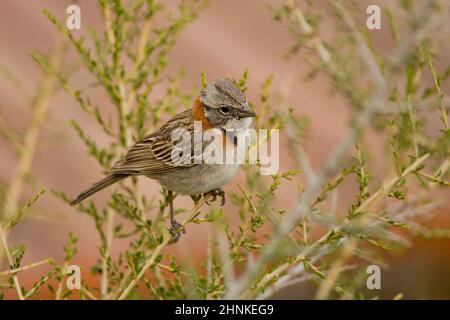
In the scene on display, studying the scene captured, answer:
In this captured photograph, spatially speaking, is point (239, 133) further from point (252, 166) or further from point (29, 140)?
point (29, 140)

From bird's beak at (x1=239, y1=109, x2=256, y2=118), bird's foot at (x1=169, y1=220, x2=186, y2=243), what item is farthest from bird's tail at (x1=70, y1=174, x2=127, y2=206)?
bird's beak at (x1=239, y1=109, x2=256, y2=118)

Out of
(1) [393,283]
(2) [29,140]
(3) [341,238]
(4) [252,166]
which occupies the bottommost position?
(1) [393,283]

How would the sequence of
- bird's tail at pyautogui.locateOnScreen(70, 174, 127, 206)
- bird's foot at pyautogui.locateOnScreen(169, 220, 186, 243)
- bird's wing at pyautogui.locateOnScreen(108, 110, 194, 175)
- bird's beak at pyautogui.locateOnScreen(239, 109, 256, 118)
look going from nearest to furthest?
bird's foot at pyautogui.locateOnScreen(169, 220, 186, 243)
bird's beak at pyautogui.locateOnScreen(239, 109, 256, 118)
bird's tail at pyautogui.locateOnScreen(70, 174, 127, 206)
bird's wing at pyautogui.locateOnScreen(108, 110, 194, 175)

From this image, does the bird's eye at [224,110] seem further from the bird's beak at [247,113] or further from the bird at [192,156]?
the bird's beak at [247,113]

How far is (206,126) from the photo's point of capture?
330 cm

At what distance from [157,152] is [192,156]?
0.87ft

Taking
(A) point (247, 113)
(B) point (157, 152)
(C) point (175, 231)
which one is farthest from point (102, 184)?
(A) point (247, 113)

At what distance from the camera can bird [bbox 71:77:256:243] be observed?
118 inches

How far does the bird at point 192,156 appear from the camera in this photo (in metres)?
3.00

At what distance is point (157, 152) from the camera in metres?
3.48

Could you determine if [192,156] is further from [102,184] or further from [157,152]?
[102,184]

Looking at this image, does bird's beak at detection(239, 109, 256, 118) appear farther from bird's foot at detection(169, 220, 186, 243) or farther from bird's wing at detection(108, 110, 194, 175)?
bird's foot at detection(169, 220, 186, 243)
